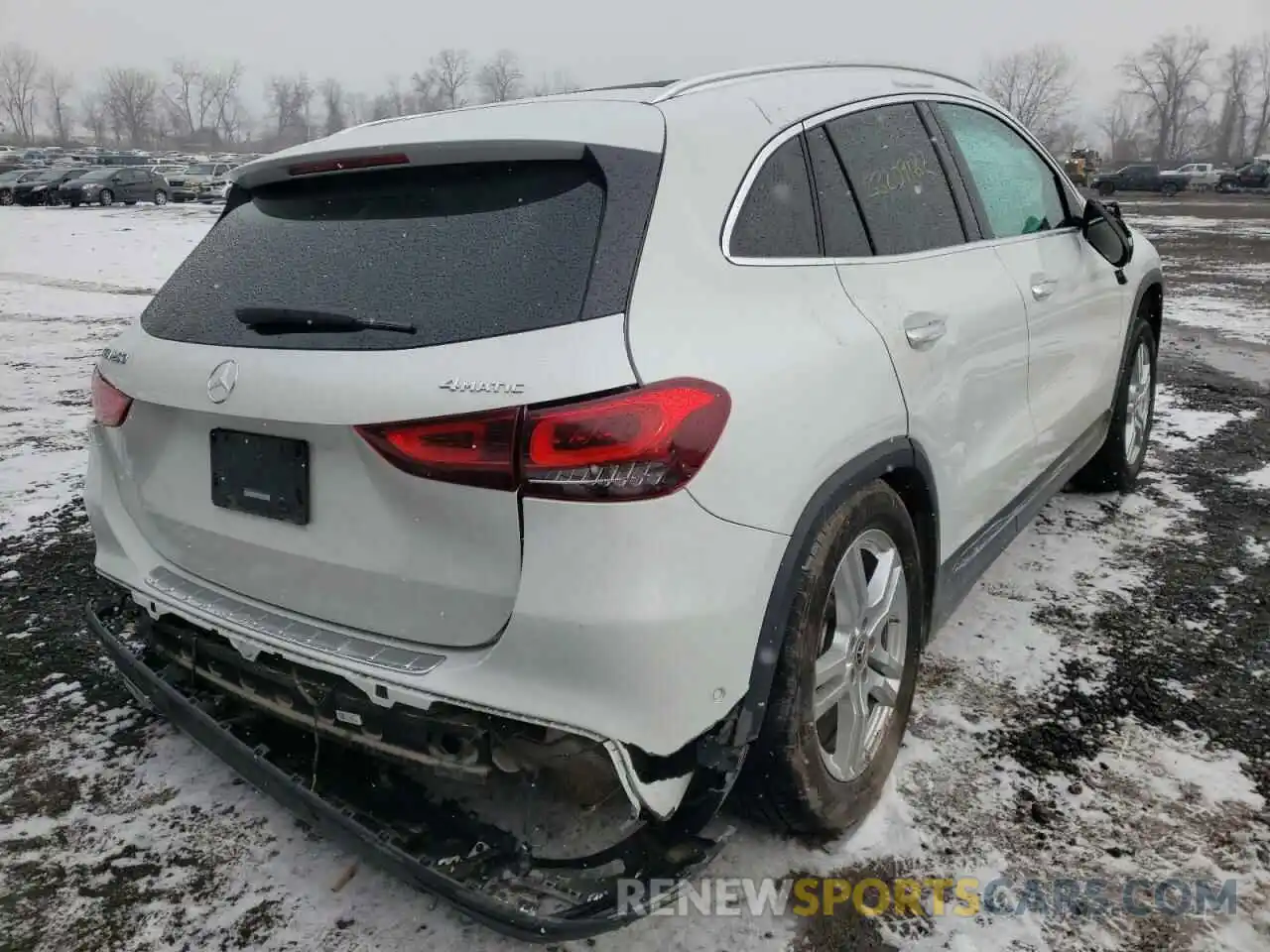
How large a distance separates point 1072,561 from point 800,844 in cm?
246

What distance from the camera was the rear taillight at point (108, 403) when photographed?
243 centimetres

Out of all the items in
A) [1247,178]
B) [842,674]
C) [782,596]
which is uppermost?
[1247,178]

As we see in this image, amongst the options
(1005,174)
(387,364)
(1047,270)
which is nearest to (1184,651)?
(1047,270)

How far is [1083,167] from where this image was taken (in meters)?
26.0

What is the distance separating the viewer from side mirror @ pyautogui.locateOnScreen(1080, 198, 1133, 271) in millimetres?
4066

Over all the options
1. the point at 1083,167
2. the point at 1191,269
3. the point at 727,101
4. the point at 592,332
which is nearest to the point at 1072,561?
the point at 727,101

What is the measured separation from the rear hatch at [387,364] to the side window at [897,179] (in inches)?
30.2

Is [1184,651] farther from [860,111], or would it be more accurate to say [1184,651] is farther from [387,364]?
[387,364]

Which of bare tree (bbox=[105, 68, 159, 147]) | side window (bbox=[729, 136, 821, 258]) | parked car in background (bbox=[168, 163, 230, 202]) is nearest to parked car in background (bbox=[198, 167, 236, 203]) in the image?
parked car in background (bbox=[168, 163, 230, 202])

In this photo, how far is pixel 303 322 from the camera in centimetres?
208

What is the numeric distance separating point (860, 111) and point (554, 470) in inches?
65.4

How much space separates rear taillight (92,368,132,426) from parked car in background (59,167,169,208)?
129 feet

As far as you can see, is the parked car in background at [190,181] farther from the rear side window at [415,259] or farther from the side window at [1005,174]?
the rear side window at [415,259]

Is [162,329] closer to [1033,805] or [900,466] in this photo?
[900,466]
